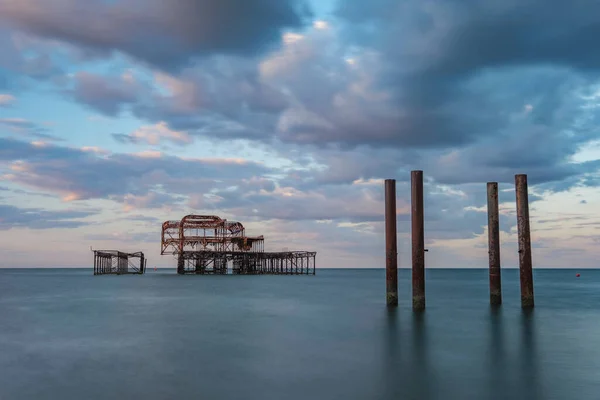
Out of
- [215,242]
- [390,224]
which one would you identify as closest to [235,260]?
[215,242]

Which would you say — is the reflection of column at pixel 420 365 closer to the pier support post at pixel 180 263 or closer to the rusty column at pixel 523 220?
the rusty column at pixel 523 220

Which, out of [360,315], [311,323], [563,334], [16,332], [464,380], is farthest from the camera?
[360,315]

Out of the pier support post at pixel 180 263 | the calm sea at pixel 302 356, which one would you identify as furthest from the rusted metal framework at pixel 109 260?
the calm sea at pixel 302 356

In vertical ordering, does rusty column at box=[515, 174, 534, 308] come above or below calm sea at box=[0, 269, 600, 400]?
above

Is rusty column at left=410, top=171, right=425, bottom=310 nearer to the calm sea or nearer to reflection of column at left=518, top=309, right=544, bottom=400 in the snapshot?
the calm sea

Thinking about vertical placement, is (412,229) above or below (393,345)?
above

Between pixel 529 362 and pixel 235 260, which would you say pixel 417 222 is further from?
pixel 235 260

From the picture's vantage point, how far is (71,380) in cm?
1396

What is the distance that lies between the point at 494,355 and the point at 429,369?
3447mm

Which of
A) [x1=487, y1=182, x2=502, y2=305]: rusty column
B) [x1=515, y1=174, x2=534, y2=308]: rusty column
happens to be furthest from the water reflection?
[x1=487, y1=182, x2=502, y2=305]: rusty column

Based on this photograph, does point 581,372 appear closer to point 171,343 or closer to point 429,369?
point 429,369

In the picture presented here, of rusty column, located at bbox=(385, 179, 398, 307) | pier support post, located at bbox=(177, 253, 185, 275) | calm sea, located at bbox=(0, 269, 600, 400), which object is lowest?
calm sea, located at bbox=(0, 269, 600, 400)

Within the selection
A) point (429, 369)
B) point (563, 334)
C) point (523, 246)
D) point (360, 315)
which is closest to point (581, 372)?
point (429, 369)

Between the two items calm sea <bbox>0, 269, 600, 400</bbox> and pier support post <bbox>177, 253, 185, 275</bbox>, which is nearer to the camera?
calm sea <bbox>0, 269, 600, 400</bbox>
